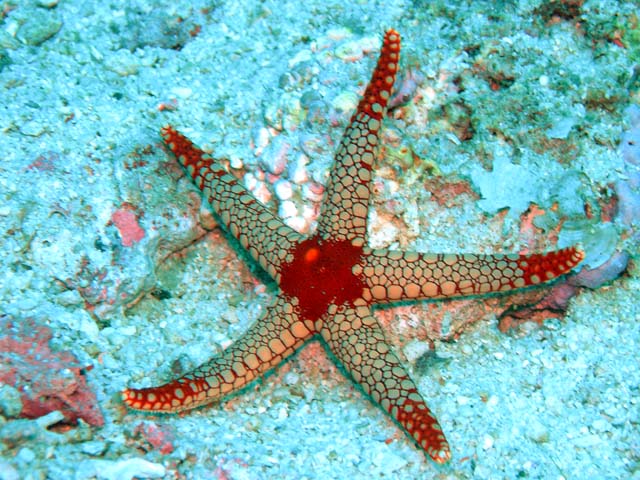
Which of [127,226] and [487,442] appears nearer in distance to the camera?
[487,442]

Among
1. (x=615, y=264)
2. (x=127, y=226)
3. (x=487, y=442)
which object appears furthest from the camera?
(x=127, y=226)

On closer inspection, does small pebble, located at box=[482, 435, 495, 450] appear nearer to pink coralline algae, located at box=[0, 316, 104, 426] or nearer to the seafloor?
the seafloor

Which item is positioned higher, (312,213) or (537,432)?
(312,213)

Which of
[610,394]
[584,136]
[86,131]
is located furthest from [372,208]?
[86,131]

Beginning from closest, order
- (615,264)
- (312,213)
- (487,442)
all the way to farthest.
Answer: (487,442) < (615,264) < (312,213)

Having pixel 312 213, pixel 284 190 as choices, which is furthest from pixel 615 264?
pixel 284 190

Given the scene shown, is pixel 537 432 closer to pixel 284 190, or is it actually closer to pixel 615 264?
pixel 615 264
